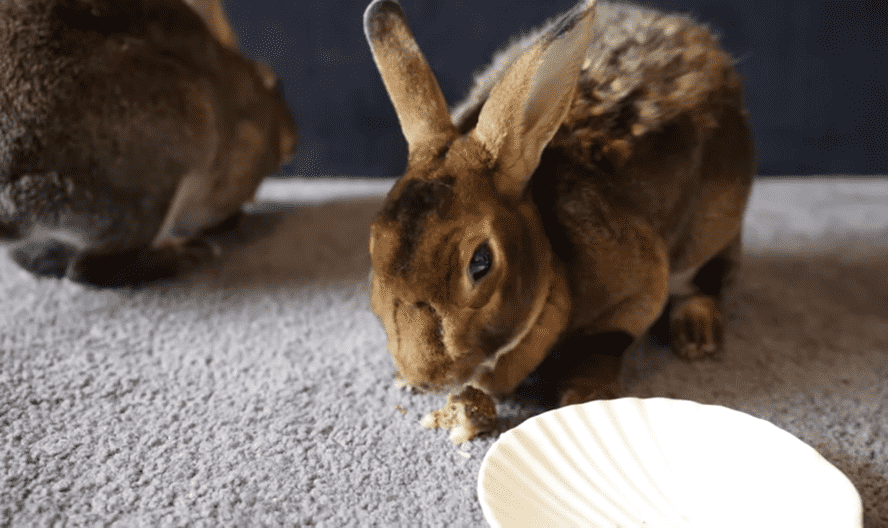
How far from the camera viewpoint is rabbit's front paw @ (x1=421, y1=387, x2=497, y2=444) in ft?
2.76

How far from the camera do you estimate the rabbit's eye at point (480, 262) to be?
730 millimetres

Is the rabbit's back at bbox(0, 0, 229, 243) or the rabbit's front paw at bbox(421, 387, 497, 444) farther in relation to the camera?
the rabbit's back at bbox(0, 0, 229, 243)

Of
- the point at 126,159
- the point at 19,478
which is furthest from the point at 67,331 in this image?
the point at 19,478

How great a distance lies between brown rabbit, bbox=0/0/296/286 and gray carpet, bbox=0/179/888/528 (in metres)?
0.09

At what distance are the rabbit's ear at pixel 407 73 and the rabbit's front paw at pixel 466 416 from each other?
0.29 m

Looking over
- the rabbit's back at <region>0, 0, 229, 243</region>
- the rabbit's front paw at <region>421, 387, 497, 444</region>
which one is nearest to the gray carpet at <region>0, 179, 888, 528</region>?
the rabbit's front paw at <region>421, 387, 497, 444</region>

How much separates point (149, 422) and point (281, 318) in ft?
1.07

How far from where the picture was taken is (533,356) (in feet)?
2.78

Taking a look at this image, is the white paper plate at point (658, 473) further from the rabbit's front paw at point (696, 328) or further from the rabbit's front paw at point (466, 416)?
the rabbit's front paw at point (696, 328)

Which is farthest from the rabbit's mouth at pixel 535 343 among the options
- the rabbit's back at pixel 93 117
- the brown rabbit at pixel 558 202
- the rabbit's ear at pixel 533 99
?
the rabbit's back at pixel 93 117

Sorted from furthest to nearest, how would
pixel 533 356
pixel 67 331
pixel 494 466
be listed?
pixel 67 331, pixel 533 356, pixel 494 466

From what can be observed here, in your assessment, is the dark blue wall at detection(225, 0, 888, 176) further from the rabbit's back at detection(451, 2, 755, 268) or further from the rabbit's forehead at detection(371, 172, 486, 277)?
the rabbit's forehead at detection(371, 172, 486, 277)

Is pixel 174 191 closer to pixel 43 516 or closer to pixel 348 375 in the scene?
pixel 348 375

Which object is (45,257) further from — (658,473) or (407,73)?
(658,473)
